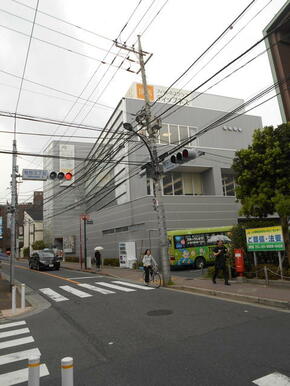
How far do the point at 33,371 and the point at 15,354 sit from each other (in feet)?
11.7

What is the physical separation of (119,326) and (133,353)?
76.4 inches

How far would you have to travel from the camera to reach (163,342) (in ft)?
18.7

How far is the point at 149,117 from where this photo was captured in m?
14.8

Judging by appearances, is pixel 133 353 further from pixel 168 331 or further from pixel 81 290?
pixel 81 290

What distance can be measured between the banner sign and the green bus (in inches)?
284

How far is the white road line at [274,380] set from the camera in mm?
3882

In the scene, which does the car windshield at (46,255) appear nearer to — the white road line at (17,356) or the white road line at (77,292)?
the white road line at (77,292)

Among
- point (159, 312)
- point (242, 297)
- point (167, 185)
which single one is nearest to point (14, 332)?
point (159, 312)

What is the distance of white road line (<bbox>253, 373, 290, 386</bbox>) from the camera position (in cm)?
388

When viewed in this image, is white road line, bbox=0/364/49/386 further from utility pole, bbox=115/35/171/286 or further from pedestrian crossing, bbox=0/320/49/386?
utility pole, bbox=115/35/171/286

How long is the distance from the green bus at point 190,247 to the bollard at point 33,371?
57.8ft

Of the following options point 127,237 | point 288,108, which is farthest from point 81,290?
point 288,108

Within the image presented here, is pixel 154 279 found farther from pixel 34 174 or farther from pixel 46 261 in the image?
pixel 46 261

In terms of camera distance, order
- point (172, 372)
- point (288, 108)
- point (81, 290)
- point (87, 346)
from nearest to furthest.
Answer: point (172, 372), point (87, 346), point (81, 290), point (288, 108)
